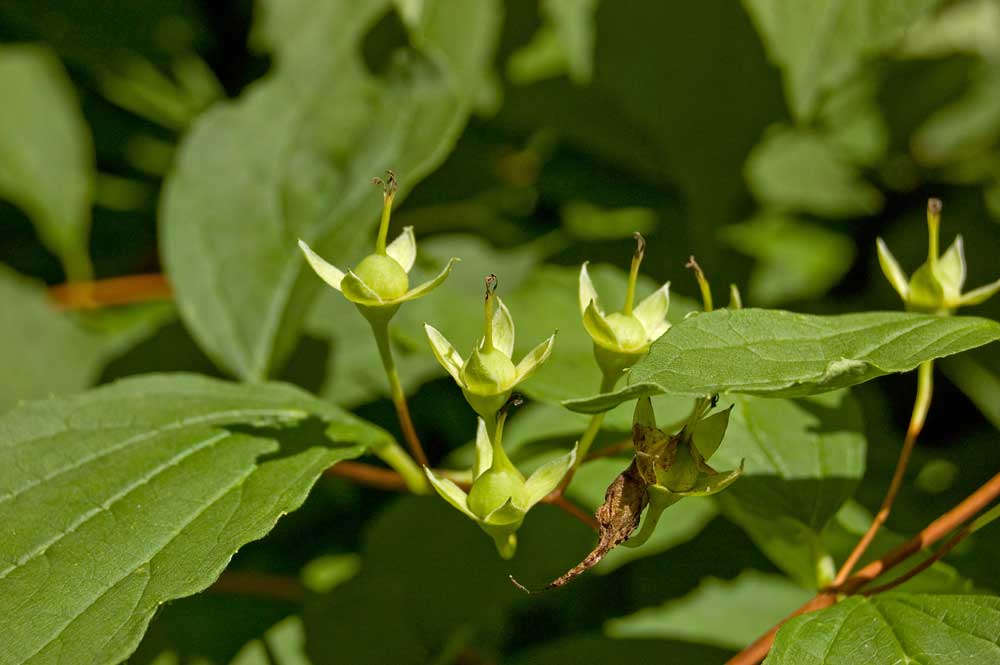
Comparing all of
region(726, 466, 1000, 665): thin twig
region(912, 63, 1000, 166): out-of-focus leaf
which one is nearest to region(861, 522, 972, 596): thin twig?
region(726, 466, 1000, 665): thin twig

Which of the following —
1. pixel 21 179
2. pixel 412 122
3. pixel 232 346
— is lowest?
pixel 21 179

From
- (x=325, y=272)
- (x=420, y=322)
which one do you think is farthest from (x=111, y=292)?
(x=325, y=272)

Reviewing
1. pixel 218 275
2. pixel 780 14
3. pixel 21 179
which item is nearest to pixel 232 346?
pixel 218 275

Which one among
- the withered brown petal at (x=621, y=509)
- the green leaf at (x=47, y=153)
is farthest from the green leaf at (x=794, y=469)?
the green leaf at (x=47, y=153)

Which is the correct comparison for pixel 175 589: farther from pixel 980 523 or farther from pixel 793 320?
pixel 980 523

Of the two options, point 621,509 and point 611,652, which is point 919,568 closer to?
point 621,509

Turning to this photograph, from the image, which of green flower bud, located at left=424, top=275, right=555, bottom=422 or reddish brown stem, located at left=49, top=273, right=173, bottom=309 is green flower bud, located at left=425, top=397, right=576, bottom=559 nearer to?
green flower bud, located at left=424, top=275, right=555, bottom=422
